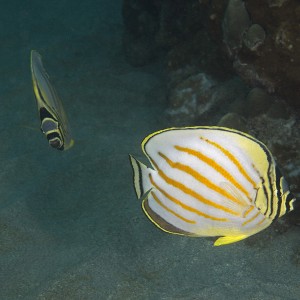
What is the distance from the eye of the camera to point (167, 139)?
212 centimetres

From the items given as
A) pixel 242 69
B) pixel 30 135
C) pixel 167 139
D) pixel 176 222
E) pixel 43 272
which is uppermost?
pixel 167 139

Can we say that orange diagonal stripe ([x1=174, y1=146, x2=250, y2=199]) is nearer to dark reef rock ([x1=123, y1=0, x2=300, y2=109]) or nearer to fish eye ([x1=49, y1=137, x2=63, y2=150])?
fish eye ([x1=49, y1=137, x2=63, y2=150])

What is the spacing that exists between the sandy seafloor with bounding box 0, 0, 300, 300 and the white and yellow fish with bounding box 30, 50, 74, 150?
4.44ft

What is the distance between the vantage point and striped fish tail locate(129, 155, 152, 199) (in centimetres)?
217

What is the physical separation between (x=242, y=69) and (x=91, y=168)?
2.43 m

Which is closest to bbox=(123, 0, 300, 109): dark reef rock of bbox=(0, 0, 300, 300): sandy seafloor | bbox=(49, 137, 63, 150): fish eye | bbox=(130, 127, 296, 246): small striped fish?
bbox=(0, 0, 300, 300): sandy seafloor

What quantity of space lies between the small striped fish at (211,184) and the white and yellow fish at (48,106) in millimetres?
951

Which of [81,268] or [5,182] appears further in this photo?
[5,182]

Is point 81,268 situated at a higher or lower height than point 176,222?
lower

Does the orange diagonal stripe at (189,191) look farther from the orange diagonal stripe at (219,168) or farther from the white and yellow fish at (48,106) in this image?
the white and yellow fish at (48,106)

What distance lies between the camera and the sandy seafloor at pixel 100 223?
363 centimetres

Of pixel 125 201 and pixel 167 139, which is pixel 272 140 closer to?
pixel 125 201

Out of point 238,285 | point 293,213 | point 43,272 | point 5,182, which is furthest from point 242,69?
point 5,182

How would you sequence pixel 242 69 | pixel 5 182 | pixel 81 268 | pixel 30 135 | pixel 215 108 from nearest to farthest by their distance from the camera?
pixel 81 268 < pixel 242 69 < pixel 5 182 < pixel 215 108 < pixel 30 135
